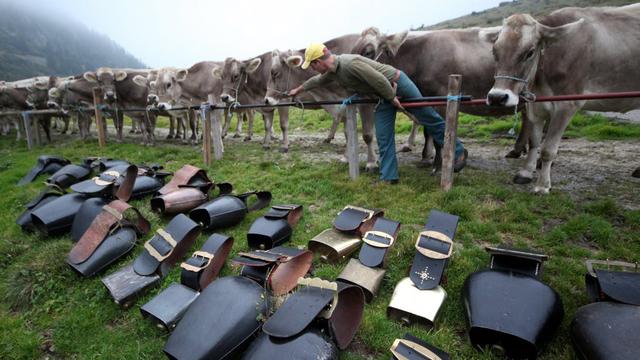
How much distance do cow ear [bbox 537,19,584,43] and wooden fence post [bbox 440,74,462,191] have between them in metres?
1.19

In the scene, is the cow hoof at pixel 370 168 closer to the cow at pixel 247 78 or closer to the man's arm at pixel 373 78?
the man's arm at pixel 373 78

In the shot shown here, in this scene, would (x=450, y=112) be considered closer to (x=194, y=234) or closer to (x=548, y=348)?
(x=548, y=348)

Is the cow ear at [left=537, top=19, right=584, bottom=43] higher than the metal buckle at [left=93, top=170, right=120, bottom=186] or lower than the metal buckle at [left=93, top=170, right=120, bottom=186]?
higher

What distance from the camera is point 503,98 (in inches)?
164

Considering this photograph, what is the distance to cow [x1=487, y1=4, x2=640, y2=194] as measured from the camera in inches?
166

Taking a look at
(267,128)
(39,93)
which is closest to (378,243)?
(267,128)

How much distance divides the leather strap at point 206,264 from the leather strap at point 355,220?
43.4 inches

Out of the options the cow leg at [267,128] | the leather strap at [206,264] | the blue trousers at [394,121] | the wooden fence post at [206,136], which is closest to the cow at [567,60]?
the blue trousers at [394,121]

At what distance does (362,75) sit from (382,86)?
305 millimetres

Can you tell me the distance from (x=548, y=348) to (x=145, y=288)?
124 inches

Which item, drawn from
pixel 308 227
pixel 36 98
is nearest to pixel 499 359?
pixel 308 227

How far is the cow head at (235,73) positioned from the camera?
9.51 m

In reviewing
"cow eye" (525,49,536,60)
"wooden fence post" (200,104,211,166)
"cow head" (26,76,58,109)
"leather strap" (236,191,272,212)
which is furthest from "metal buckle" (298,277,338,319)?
"cow head" (26,76,58,109)

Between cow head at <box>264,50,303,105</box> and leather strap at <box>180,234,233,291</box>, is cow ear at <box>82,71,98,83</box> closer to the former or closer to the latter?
cow head at <box>264,50,303,105</box>
